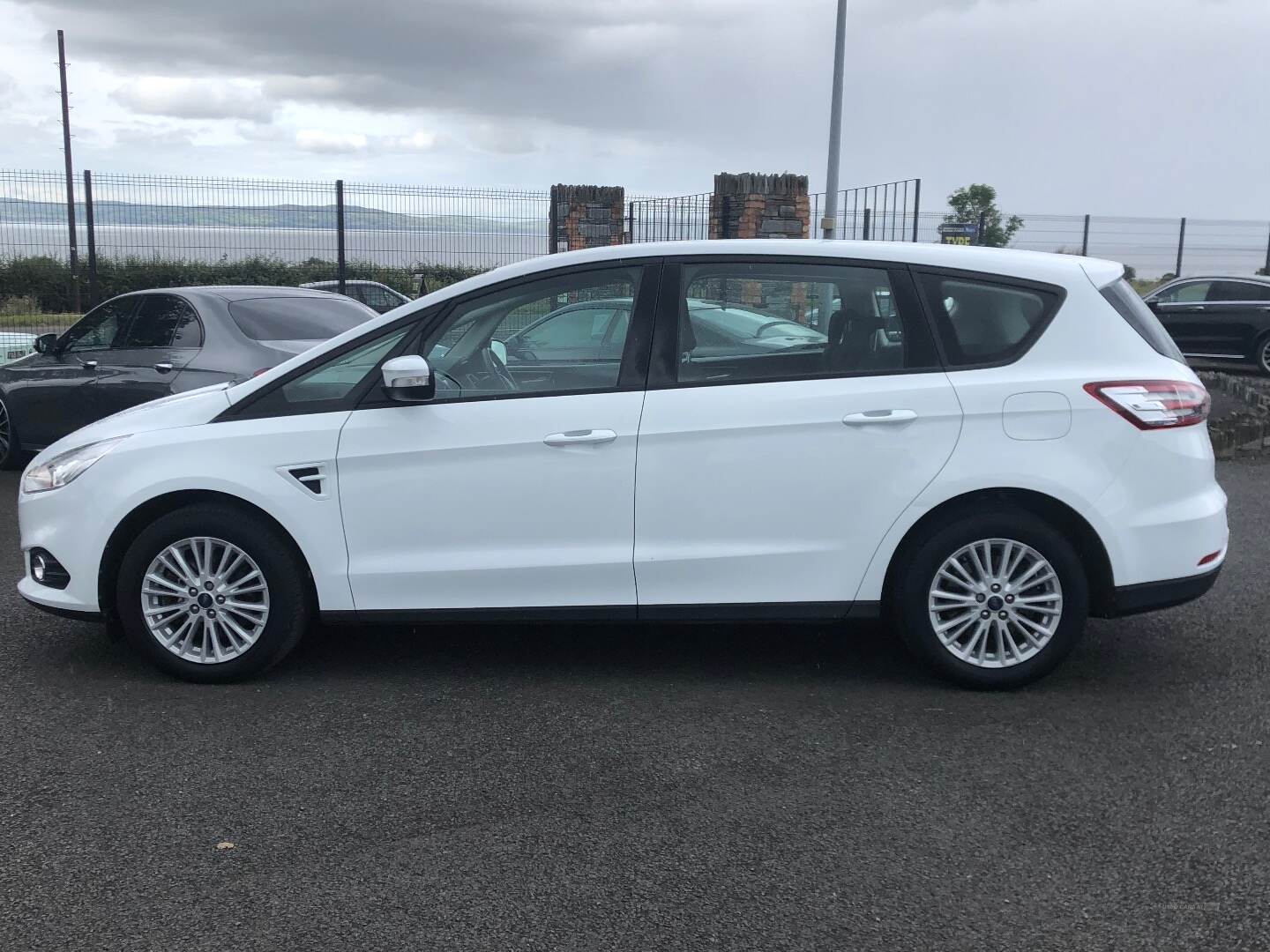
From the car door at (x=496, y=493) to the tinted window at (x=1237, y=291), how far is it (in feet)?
53.5

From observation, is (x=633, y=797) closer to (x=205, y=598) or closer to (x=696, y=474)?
(x=696, y=474)

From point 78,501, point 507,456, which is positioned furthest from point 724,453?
point 78,501

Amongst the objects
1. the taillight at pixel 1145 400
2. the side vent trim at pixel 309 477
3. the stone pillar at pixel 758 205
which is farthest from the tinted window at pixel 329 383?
the stone pillar at pixel 758 205

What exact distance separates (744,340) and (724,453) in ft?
1.63

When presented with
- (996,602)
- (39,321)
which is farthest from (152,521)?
(39,321)

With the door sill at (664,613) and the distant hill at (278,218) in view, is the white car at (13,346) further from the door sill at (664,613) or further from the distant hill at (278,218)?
the door sill at (664,613)

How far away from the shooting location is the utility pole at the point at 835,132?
15289 millimetres

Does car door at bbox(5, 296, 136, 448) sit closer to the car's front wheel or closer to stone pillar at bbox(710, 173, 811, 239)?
stone pillar at bbox(710, 173, 811, 239)

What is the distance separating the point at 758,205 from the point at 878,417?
14.3 meters

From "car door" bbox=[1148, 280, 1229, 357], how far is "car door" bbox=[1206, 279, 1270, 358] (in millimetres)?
45

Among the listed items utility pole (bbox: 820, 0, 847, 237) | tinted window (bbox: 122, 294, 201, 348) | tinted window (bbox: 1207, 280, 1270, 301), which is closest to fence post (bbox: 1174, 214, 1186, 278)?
tinted window (bbox: 1207, 280, 1270, 301)

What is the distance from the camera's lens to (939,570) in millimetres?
4730

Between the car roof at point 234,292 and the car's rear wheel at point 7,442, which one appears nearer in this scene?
the car roof at point 234,292

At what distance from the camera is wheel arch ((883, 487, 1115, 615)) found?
4723mm
